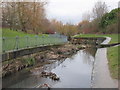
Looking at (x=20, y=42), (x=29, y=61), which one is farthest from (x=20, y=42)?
(x=29, y=61)

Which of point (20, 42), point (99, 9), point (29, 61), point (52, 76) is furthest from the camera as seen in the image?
point (99, 9)

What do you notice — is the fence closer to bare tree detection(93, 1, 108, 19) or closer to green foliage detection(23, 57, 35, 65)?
green foliage detection(23, 57, 35, 65)

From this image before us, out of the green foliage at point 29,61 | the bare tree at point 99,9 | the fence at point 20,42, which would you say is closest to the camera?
the fence at point 20,42

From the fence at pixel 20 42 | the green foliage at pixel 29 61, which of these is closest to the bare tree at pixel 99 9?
the fence at pixel 20 42

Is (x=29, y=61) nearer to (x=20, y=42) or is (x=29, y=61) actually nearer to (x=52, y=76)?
(x=20, y=42)

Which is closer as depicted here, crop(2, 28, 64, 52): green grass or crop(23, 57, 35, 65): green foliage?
crop(2, 28, 64, 52): green grass

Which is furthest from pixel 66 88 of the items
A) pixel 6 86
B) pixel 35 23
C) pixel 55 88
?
pixel 35 23

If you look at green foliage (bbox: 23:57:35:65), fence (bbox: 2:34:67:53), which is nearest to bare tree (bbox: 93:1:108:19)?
fence (bbox: 2:34:67:53)

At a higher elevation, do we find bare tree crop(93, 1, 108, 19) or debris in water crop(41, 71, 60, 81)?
bare tree crop(93, 1, 108, 19)

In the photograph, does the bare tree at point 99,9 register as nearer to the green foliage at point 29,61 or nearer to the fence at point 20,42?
the fence at point 20,42

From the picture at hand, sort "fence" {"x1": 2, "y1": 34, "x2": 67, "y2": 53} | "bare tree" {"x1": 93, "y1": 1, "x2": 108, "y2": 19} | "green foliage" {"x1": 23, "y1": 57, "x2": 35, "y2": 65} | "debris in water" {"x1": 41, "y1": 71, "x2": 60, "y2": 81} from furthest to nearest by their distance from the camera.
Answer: "bare tree" {"x1": 93, "y1": 1, "x2": 108, "y2": 19}
"green foliage" {"x1": 23, "y1": 57, "x2": 35, "y2": 65}
"fence" {"x1": 2, "y1": 34, "x2": 67, "y2": 53}
"debris in water" {"x1": 41, "y1": 71, "x2": 60, "y2": 81}

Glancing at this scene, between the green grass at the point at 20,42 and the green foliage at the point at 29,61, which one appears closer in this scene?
the green grass at the point at 20,42

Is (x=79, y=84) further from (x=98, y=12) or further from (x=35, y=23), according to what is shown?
Result: (x=98, y=12)

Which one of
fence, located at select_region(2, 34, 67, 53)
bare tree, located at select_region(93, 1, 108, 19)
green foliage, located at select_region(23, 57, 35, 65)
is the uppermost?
bare tree, located at select_region(93, 1, 108, 19)
